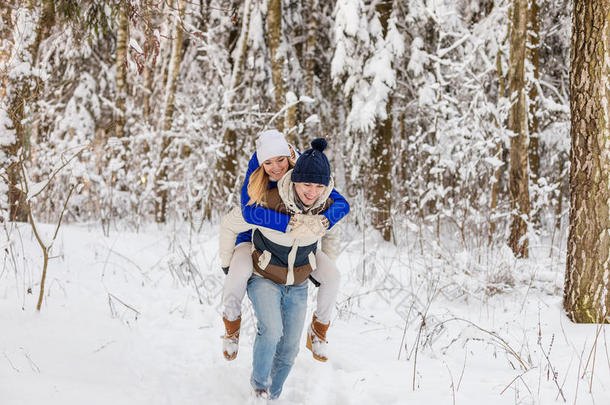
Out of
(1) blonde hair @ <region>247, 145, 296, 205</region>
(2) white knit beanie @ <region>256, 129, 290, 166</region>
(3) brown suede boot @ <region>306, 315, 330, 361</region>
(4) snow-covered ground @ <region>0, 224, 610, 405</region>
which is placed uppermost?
(2) white knit beanie @ <region>256, 129, 290, 166</region>

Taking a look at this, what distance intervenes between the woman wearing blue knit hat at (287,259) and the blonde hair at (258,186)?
0.04m

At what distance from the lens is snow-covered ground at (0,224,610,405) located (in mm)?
3051

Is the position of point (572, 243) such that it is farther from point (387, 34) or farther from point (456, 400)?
point (387, 34)

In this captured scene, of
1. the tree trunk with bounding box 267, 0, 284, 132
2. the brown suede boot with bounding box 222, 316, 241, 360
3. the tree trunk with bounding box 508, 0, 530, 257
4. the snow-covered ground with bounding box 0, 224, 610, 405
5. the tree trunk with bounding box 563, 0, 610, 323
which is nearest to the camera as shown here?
the brown suede boot with bounding box 222, 316, 241, 360

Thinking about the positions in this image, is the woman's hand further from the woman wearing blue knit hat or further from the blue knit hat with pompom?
the blue knit hat with pompom

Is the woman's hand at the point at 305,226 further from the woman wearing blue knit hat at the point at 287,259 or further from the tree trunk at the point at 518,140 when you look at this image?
the tree trunk at the point at 518,140

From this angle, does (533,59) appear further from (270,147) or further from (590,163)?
(270,147)

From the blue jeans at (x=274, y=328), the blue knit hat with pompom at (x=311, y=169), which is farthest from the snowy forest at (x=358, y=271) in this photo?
the blue knit hat with pompom at (x=311, y=169)


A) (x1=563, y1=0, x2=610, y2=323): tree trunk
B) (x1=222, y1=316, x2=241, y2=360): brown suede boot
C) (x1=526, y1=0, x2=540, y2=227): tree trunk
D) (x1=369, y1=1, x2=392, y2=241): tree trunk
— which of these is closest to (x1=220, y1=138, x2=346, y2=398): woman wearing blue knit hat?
(x1=222, y1=316, x2=241, y2=360): brown suede boot

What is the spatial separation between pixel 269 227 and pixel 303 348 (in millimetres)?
1826

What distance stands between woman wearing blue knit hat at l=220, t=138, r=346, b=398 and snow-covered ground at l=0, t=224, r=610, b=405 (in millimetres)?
597

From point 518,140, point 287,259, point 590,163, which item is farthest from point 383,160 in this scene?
point 287,259

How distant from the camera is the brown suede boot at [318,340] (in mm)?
2996

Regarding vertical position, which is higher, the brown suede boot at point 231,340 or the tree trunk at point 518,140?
the tree trunk at point 518,140
